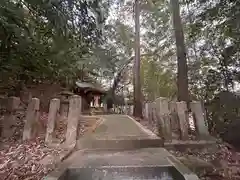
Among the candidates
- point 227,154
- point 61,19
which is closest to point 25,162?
point 61,19

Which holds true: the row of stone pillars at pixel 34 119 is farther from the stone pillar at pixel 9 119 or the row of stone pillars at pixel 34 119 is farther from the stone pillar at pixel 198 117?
the stone pillar at pixel 198 117

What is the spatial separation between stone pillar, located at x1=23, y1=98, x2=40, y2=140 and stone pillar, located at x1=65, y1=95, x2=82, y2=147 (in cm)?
77

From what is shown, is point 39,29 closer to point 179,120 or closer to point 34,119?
point 34,119

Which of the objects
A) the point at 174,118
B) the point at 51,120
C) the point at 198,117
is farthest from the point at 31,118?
the point at 198,117

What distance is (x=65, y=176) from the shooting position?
2.74 metres

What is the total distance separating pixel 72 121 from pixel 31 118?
90cm

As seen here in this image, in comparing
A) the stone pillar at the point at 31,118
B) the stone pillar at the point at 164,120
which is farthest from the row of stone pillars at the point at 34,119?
the stone pillar at the point at 164,120

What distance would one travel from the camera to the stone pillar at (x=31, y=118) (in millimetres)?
4539

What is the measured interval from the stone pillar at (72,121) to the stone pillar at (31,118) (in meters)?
0.77

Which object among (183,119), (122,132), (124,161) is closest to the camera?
(124,161)

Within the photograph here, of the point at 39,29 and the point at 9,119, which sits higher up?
the point at 39,29

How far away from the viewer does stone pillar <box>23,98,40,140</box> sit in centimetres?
454

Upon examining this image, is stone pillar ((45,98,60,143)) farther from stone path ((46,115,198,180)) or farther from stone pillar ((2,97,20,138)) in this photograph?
stone pillar ((2,97,20,138))

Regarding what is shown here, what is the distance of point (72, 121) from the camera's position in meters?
A: 4.69
